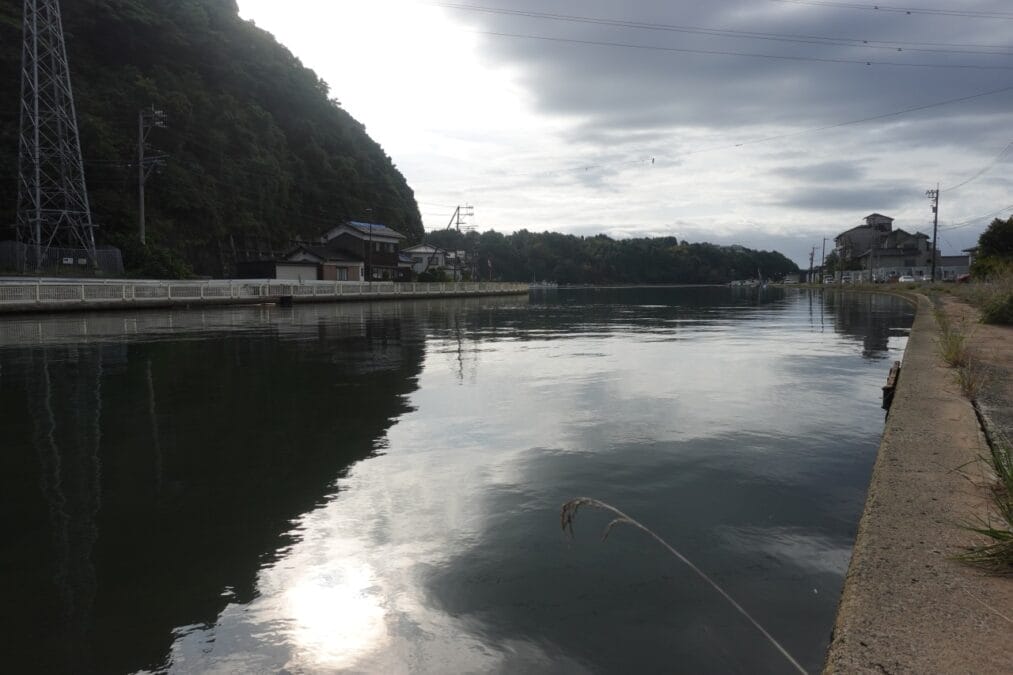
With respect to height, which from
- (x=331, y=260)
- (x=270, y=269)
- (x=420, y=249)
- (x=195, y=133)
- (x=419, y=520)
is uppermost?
(x=195, y=133)

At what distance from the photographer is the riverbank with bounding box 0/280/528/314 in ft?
93.7

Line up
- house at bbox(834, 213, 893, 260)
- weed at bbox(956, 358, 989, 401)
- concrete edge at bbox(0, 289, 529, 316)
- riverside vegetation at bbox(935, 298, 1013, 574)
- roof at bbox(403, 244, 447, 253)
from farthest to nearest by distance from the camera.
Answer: house at bbox(834, 213, 893, 260), roof at bbox(403, 244, 447, 253), concrete edge at bbox(0, 289, 529, 316), weed at bbox(956, 358, 989, 401), riverside vegetation at bbox(935, 298, 1013, 574)

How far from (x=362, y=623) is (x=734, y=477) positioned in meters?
3.89

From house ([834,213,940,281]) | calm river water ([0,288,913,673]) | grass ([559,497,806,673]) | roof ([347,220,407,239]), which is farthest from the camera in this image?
house ([834,213,940,281])

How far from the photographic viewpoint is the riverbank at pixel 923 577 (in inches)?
105

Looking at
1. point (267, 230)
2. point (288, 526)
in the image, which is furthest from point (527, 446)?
point (267, 230)

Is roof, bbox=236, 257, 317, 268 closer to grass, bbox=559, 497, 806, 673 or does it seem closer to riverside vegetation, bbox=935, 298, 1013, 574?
grass, bbox=559, 497, 806, 673

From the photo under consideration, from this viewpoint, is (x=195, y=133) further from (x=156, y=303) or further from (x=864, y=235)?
(x=864, y=235)

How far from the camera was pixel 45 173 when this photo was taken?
139 feet

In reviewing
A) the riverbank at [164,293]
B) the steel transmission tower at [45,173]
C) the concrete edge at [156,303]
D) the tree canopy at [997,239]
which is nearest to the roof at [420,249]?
the riverbank at [164,293]

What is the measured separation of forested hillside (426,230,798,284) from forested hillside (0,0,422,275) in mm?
62874

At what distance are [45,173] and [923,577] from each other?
51387 millimetres

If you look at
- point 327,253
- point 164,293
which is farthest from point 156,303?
point 327,253

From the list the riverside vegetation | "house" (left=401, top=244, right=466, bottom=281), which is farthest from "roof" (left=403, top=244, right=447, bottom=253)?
the riverside vegetation
